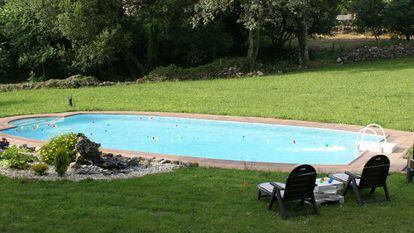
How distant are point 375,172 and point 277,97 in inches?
462

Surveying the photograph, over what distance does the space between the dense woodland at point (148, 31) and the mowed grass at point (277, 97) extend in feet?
12.2

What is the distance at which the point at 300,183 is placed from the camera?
7.40 metres

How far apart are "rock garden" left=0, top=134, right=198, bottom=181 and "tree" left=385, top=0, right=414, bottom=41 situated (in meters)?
27.2

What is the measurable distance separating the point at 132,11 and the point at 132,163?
1835 centimetres

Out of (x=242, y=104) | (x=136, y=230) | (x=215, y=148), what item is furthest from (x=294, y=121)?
(x=136, y=230)

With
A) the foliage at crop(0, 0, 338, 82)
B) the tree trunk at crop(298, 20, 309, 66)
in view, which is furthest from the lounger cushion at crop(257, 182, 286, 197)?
the tree trunk at crop(298, 20, 309, 66)

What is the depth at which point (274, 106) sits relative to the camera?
1777cm

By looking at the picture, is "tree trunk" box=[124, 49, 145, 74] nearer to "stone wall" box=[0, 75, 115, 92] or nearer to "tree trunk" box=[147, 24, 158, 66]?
"tree trunk" box=[147, 24, 158, 66]

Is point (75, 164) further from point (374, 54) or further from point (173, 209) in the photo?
point (374, 54)

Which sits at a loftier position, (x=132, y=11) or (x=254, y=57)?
(x=132, y=11)

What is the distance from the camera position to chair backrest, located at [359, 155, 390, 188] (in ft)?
26.0

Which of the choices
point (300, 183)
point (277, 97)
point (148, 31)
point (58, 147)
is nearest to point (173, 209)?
point (300, 183)

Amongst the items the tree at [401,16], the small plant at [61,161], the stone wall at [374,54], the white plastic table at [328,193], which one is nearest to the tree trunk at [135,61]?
the stone wall at [374,54]

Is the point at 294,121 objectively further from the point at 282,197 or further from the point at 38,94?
the point at 38,94
